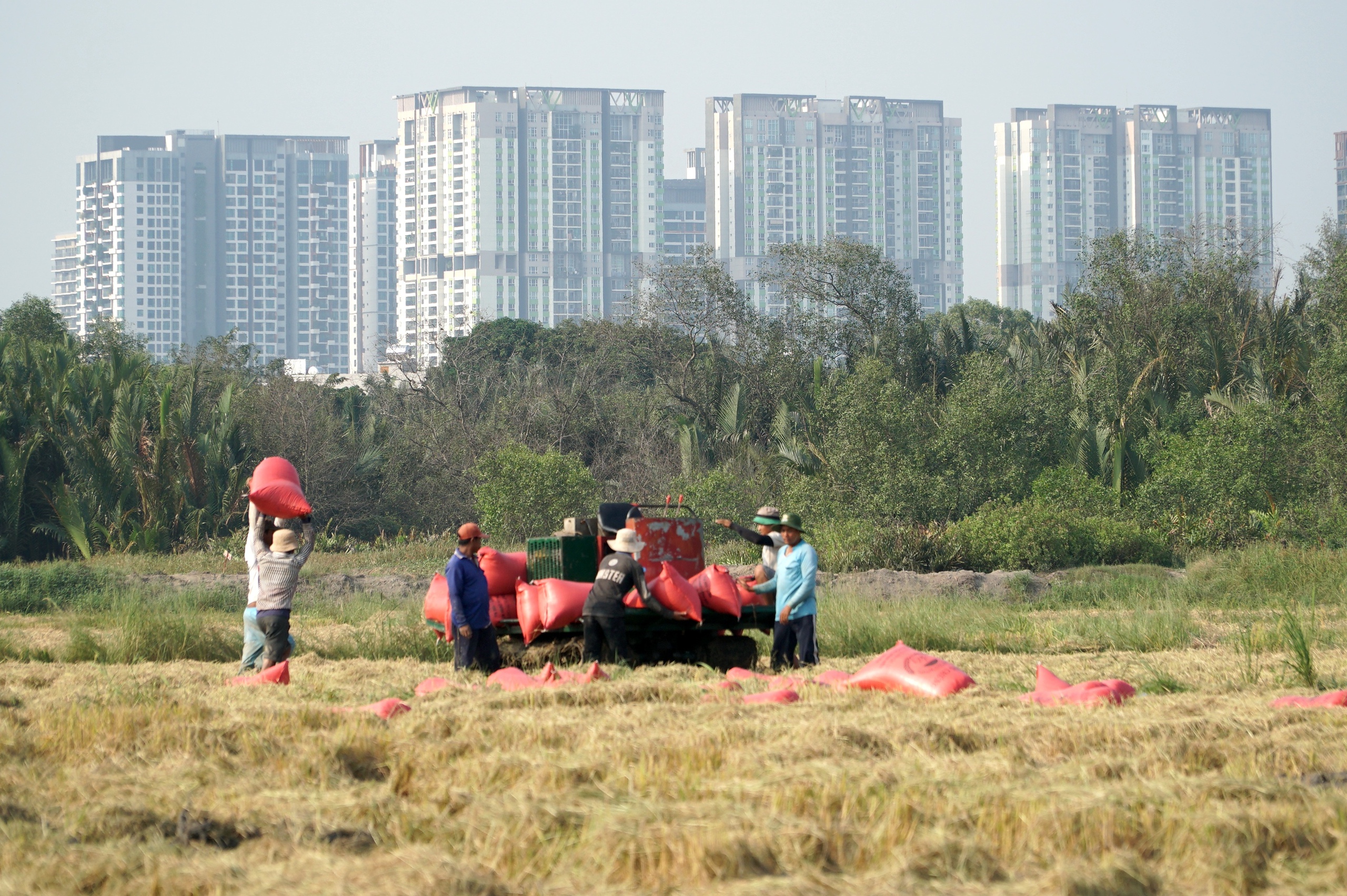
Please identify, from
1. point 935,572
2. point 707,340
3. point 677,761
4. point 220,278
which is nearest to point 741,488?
point 935,572

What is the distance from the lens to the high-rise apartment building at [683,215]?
149625mm

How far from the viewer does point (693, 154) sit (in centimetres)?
16612

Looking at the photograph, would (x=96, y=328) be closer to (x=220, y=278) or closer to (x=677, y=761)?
(x=677, y=761)

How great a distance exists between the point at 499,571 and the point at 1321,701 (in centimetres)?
579

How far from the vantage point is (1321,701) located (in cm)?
748

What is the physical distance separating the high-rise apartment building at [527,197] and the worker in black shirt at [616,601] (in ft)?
398

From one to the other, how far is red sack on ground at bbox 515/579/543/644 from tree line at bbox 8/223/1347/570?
12094mm

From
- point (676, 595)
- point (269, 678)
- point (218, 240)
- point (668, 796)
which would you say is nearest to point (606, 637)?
point (676, 595)

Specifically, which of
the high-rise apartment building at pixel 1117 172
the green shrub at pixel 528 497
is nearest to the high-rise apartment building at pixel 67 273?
the high-rise apartment building at pixel 1117 172

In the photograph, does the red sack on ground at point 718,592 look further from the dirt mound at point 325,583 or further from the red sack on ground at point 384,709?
the dirt mound at point 325,583

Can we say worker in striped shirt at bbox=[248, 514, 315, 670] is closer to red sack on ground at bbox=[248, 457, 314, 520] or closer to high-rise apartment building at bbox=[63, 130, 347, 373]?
red sack on ground at bbox=[248, 457, 314, 520]

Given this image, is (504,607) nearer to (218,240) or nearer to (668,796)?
(668,796)

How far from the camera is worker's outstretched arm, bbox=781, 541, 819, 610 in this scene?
30.9 feet

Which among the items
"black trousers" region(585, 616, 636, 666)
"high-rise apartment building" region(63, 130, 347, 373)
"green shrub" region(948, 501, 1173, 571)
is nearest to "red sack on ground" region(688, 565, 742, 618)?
"black trousers" region(585, 616, 636, 666)
